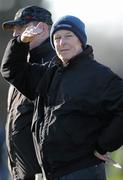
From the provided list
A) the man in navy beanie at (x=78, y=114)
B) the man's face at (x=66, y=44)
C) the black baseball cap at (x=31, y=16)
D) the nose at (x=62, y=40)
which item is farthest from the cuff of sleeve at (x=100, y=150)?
the black baseball cap at (x=31, y=16)

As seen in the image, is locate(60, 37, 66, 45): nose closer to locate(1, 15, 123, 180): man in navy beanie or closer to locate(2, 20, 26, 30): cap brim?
locate(1, 15, 123, 180): man in navy beanie

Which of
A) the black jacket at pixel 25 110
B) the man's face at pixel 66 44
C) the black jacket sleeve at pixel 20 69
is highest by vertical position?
the man's face at pixel 66 44

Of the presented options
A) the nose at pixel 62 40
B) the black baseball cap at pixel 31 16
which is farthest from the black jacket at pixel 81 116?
the black baseball cap at pixel 31 16

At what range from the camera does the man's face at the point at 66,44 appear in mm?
6402

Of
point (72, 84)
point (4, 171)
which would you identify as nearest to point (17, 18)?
point (72, 84)

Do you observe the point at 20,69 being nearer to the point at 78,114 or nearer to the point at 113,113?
the point at 78,114

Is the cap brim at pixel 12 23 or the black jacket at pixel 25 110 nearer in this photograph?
the black jacket at pixel 25 110

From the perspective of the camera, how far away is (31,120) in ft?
23.2

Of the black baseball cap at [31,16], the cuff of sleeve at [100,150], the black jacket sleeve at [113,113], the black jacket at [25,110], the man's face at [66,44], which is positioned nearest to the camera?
the black jacket sleeve at [113,113]

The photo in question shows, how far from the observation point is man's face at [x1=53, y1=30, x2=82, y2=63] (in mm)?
6402

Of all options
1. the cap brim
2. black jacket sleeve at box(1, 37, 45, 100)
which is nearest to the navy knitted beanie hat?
black jacket sleeve at box(1, 37, 45, 100)

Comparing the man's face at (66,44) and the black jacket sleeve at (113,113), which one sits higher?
the man's face at (66,44)

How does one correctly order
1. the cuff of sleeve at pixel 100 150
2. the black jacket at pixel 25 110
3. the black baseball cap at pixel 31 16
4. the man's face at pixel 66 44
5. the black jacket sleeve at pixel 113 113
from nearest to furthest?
the black jacket sleeve at pixel 113 113 < the cuff of sleeve at pixel 100 150 < the man's face at pixel 66 44 < the black jacket at pixel 25 110 < the black baseball cap at pixel 31 16

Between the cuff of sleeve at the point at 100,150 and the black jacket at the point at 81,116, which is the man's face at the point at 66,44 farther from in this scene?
the cuff of sleeve at the point at 100,150
